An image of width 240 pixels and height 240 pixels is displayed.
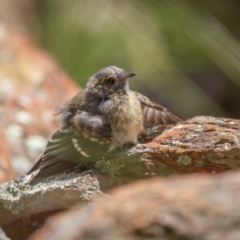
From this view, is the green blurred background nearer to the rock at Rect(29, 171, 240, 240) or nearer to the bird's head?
the bird's head

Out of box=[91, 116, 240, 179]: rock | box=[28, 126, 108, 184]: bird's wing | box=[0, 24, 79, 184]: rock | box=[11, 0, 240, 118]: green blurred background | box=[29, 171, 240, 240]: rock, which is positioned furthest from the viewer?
box=[0, 24, 79, 184]: rock

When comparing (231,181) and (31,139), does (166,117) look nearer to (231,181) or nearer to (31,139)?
(31,139)

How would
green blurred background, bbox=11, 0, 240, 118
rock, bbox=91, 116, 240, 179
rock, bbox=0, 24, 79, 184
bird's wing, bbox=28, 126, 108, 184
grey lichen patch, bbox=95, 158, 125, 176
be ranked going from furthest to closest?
rock, bbox=0, 24, 79, 184
bird's wing, bbox=28, 126, 108, 184
grey lichen patch, bbox=95, 158, 125, 176
rock, bbox=91, 116, 240, 179
green blurred background, bbox=11, 0, 240, 118

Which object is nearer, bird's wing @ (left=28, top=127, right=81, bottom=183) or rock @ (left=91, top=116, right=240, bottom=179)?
rock @ (left=91, top=116, right=240, bottom=179)

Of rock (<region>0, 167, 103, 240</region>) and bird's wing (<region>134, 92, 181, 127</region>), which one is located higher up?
bird's wing (<region>134, 92, 181, 127</region>)

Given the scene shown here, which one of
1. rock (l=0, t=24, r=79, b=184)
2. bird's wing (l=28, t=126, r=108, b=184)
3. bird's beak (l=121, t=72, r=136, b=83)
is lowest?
bird's wing (l=28, t=126, r=108, b=184)

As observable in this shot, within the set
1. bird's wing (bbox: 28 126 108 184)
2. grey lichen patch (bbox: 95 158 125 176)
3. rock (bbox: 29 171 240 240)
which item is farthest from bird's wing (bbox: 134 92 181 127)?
rock (bbox: 29 171 240 240)
